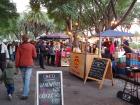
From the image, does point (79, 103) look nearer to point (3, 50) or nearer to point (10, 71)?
point (10, 71)

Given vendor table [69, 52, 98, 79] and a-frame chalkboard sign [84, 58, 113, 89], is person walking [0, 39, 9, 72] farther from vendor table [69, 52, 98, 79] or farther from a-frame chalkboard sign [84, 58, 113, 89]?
a-frame chalkboard sign [84, 58, 113, 89]

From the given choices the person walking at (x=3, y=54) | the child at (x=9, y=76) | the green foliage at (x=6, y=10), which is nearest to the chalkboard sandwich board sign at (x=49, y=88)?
the child at (x=9, y=76)

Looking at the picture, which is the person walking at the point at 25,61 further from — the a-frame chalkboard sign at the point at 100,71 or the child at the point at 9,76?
the a-frame chalkboard sign at the point at 100,71

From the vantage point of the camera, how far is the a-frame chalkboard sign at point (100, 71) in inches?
510

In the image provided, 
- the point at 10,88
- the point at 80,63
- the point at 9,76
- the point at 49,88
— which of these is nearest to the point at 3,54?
the point at 80,63

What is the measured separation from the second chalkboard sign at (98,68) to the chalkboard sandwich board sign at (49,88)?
4.93m

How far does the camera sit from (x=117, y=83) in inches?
563

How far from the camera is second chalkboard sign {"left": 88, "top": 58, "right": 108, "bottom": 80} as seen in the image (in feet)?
43.0

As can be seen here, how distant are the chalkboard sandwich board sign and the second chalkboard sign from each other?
4.93m

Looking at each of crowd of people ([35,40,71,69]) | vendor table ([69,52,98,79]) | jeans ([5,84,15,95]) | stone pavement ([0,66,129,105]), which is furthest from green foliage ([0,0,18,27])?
jeans ([5,84,15,95])

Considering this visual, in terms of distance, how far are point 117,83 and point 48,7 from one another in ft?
59.9

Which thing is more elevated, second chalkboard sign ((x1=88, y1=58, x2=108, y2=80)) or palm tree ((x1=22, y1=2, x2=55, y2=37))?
palm tree ((x1=22, y1=2, x2=55, y2=37))

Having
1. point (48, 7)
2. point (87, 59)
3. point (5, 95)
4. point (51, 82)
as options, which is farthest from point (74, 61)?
point (48, 7)

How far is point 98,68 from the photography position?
1339 centimetres
